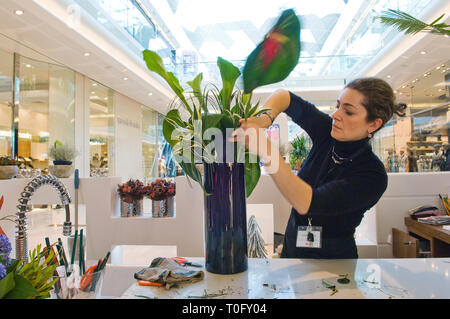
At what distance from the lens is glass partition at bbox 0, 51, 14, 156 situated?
5.59 metres

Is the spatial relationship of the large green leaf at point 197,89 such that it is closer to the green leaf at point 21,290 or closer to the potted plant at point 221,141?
the potted plant at point 221,141

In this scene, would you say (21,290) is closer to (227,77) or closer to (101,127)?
(227,77)

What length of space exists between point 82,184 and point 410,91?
827 centimetres

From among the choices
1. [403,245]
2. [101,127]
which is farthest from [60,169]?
[101,127]

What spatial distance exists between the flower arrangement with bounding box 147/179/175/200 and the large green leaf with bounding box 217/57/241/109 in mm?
1912

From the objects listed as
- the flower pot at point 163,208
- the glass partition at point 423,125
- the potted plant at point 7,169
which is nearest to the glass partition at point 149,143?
the glass partition at point 423,125

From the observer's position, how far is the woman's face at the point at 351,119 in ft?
3.00

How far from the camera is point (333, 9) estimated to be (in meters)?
8.20

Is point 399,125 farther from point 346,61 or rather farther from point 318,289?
point 318,289

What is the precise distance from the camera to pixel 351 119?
93cm

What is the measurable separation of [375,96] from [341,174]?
24 cm

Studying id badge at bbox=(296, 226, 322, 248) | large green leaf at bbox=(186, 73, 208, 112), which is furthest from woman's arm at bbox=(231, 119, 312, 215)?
id badge at bbox=(296, 226, 322, 248)

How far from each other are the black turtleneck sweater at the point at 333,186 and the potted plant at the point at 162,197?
168 cm
